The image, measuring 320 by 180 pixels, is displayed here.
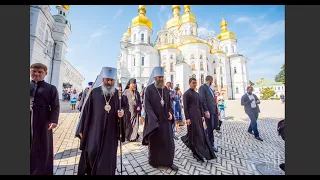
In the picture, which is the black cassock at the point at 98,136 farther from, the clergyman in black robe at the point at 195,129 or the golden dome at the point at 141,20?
the golden dome at the point at 141,20

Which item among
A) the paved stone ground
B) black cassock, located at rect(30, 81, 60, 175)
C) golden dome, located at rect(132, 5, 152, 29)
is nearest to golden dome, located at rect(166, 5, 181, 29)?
golden dome, located at rect(132, 5, 152, 29)

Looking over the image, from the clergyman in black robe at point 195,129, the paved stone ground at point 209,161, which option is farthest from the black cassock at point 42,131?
the clergyman in black robe at point 195,129

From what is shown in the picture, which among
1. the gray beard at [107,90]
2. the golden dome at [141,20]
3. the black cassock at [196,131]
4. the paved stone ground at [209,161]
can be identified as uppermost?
the golden dome at [141,20]

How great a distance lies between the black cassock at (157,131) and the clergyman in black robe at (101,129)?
592 millimetres

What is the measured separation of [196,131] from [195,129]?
0.05m

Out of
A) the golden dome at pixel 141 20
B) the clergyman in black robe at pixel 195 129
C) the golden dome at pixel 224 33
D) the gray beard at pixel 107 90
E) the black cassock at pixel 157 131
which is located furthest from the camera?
the golden dome at pixel 224 33

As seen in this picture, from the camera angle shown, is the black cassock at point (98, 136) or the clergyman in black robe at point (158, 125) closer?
the black cassock at point (98, 136)

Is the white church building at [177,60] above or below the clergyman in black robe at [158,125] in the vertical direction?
above

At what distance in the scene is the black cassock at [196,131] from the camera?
3086 millimetres
